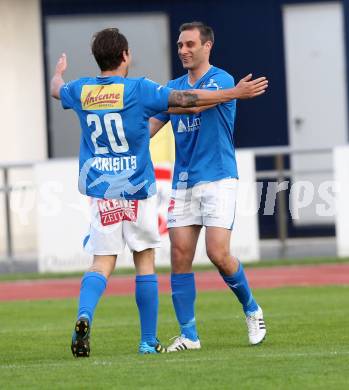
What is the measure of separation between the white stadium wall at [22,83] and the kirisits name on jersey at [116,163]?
13073 mm

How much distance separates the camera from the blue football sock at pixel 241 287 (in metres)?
9.32

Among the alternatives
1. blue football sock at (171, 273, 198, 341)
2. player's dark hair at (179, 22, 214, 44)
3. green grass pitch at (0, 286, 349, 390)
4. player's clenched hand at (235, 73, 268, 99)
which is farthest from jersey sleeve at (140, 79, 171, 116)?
green grass pitch at (0, 286, 349, 390)

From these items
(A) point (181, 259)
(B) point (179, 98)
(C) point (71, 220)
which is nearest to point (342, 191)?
(C) point (71, 220)

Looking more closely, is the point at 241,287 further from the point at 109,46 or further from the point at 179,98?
the point at 109,46

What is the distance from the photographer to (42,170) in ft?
58.5

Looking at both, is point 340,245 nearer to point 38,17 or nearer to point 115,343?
point 38,17

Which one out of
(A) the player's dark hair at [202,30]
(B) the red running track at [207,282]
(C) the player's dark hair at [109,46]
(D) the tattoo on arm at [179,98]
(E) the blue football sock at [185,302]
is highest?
(A) the player's dark hair at [202,30]

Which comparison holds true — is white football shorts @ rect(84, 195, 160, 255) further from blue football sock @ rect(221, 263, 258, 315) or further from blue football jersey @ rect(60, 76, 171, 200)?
blue football sock @ rect(221, 263, 258, 315)

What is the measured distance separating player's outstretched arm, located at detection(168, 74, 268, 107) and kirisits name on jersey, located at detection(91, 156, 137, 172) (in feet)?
1.47

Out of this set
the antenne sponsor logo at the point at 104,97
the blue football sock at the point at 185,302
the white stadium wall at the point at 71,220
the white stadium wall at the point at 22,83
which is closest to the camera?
the antenne sponsor logo at the point at 104,97

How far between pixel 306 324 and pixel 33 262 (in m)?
8.84

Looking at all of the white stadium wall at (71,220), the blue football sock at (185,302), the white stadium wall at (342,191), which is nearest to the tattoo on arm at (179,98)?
the blue football sock at (185,302)

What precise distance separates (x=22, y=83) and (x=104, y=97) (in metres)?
13.4

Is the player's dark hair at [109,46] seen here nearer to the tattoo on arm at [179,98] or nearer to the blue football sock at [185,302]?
the tattoo on arm at [179,98]
